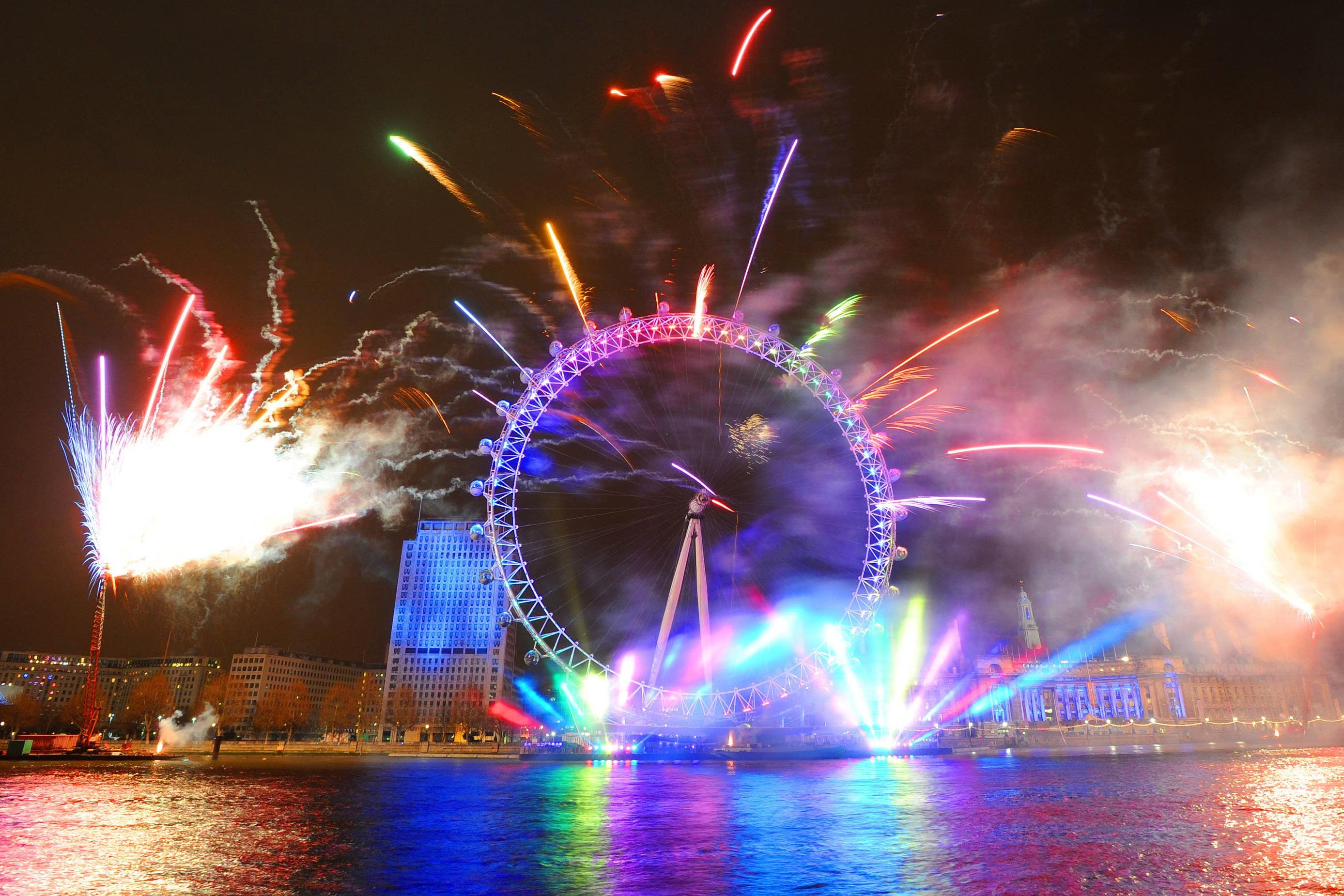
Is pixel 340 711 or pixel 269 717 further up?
pixel 340 711

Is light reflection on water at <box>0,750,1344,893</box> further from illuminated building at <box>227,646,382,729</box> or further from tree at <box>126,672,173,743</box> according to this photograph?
illuminated building at <box>227,646,382,729</box>

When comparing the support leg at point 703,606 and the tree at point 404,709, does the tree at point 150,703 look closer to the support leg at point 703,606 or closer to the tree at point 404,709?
the tree at point 404,709

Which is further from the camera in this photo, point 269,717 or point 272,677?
point 272,677

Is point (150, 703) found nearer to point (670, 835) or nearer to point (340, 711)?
point (340, 711)

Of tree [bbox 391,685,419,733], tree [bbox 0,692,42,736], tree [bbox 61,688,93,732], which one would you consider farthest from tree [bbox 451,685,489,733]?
tree [bbox 0,692,42,736]

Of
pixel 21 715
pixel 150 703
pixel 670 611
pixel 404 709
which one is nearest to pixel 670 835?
pixel 670 611

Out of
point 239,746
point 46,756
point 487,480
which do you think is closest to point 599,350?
point 487,480
